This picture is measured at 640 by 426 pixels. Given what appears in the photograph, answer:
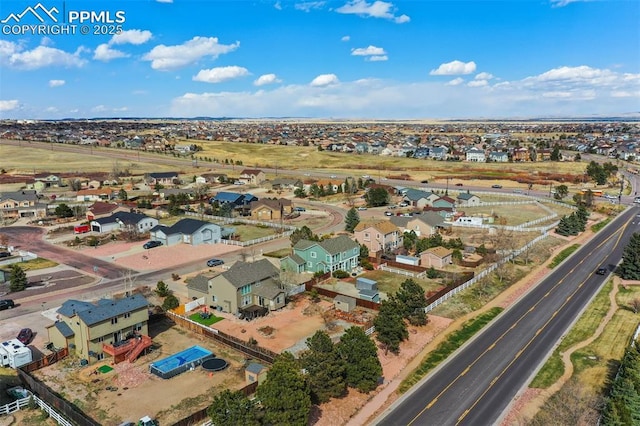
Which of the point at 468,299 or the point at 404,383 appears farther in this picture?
the point at 468,299

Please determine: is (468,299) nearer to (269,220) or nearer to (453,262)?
(453,262)

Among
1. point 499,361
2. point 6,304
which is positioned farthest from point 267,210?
point 499,361

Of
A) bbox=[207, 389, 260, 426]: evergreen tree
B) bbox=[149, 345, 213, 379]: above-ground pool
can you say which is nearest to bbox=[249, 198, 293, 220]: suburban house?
bbox=[149, 345, 213, 379]: above-ground pool

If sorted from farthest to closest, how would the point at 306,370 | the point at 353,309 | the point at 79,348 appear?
the point at 353,309
the point at 79,348
the point at 306,370

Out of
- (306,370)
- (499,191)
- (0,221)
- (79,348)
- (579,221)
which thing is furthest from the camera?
(499,191)

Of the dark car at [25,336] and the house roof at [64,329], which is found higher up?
the house roof at [64,329]

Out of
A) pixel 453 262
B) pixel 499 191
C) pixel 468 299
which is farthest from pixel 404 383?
pixel 499 191

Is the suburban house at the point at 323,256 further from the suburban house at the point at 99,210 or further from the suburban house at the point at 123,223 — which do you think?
the suburban house at the point at 99,210

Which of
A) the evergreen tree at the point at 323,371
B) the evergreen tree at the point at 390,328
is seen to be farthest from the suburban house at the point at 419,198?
the evergreen tree at the point at 323,371

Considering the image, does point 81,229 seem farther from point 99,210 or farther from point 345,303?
point 345,303
